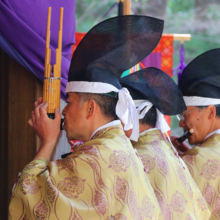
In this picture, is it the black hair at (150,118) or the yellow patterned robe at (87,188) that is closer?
the yellow patterned robe at (87,188)

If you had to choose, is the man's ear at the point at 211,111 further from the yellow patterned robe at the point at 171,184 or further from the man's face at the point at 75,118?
the man's face at the point at 75,118

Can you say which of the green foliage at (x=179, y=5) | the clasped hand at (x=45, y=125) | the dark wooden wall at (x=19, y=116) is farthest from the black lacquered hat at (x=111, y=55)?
the green foliage at (x=179, y=5)

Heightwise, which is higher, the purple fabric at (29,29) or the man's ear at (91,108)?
the purple fabric at (29,29)

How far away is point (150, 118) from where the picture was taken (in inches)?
94.8

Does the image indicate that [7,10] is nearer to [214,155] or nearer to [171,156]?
[171,156]

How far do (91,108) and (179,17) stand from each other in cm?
948

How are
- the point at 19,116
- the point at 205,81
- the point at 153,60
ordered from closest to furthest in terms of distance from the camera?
the point at 19,116 < the point at 205,81 < the point at 153,60

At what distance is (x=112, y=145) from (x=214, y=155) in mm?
1079

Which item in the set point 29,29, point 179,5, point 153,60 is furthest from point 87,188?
point 179,5

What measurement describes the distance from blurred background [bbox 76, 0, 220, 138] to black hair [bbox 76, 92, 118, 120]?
27.3ft

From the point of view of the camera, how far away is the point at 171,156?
224cm

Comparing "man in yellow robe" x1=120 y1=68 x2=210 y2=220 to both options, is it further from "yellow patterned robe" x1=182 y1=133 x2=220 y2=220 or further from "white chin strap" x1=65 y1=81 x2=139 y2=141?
"white chin strap" x1=65 y1=81 x2=139 y2=141

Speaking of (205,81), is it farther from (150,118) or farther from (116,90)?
(116,90)

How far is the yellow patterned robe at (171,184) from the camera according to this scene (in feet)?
6.75
